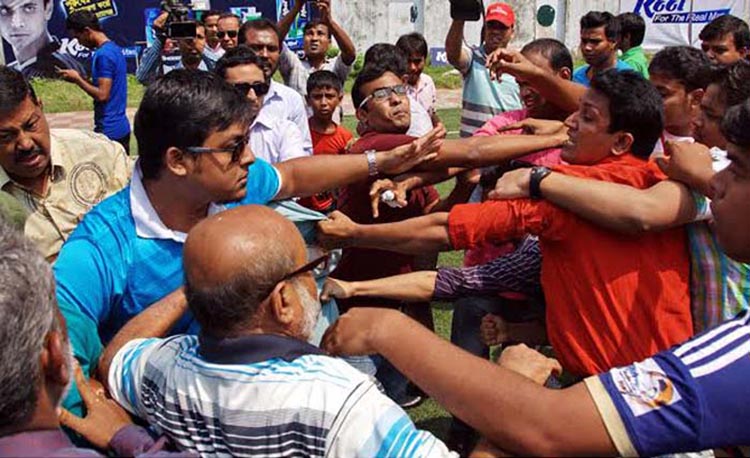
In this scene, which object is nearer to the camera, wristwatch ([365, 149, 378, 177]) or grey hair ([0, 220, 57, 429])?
grey hair ([0, 220, 57, 429])

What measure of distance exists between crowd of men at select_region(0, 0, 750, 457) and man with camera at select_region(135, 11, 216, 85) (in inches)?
111

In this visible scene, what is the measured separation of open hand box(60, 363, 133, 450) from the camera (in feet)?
6.85

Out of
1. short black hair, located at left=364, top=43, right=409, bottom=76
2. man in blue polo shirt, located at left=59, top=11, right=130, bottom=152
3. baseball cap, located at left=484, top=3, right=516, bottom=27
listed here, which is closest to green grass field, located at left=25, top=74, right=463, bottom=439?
man in blue polo shirt, located at left=59, top=11, right=130, bottom=152

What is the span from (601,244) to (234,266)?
150 centimetres

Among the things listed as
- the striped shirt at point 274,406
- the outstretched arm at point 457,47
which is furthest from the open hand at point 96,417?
the outstretched arm at point 457,47

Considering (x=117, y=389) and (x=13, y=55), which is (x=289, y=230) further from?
(x=13, y=55)

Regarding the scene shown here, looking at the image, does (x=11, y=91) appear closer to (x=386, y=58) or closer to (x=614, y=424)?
(x=614, y=424)

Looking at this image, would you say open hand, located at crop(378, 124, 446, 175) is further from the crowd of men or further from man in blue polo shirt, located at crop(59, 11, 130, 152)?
man in blue polo shirt, located at crop(59, 11, 130, 152)

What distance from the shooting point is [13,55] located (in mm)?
19891

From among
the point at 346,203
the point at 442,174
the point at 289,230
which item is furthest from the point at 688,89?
the point at 289,230

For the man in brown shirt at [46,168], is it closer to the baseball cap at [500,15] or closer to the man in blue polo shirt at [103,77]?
the baseball cap at [500,15]

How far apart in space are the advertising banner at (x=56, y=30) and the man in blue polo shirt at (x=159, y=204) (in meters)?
18.0

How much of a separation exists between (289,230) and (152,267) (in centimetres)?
83

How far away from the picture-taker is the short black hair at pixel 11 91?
3.31 metres
